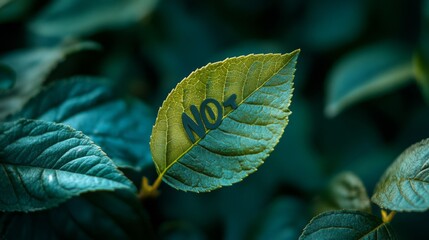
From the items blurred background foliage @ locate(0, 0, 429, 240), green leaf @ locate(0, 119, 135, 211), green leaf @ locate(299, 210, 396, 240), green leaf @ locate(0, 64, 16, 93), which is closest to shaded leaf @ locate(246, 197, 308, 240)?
blurred background foliage @ locate(0, 0, 429, 240)

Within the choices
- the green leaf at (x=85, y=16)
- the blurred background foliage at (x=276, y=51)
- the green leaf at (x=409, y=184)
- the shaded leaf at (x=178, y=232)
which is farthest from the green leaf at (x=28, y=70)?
the green leaf at (x=409, y=184)

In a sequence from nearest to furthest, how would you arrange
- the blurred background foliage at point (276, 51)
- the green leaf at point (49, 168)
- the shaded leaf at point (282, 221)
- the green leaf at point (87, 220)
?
the green leaf at point (49, 168), the green leaf at point (87, 220), the shaded leaf at point (282, 221), the blurred background foliage at point (276, 51)

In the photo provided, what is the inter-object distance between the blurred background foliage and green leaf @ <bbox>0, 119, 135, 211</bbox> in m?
0.28

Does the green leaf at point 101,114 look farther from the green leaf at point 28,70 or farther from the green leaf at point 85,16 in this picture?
the green leaf at point 85,16

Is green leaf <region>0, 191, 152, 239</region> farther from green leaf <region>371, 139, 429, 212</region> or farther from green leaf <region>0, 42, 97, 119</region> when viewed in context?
green leaf <region>371, 139, 429, 212</region>

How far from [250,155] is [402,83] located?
581mm

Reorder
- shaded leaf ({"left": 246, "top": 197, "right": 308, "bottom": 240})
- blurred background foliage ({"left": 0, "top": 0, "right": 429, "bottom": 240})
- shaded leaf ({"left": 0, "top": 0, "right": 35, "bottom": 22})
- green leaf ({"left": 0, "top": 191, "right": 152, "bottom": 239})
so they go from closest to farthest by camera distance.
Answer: green leaf ({"left": 0, "top": 191, "right": 152, "bottom": 239}), shaded leaf ({"left": 246, "top": 197, "right": 308, "bottom": 240}), blurred background foliage ({"left": 0, "top": 0, "right": 429, "bottom": 240}), shaded leaf ({"left": 0, "top": 0, "right": 35, "bottom": 22})

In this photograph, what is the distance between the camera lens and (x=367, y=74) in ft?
3.53

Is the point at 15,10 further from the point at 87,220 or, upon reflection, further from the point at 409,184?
the point at 409,184

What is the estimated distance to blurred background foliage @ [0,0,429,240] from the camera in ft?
3.05

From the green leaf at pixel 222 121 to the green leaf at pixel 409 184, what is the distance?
0.15 m

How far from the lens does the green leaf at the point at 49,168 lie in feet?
1.71

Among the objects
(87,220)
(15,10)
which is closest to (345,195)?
(87,220)

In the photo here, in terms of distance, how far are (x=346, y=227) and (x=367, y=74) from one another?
570 millimetres
